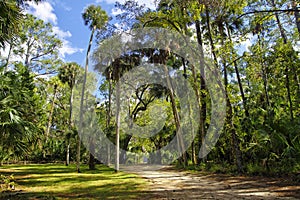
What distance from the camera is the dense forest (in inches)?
341

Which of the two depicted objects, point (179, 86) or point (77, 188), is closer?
point (77, 188)

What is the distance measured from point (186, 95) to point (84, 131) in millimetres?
9898

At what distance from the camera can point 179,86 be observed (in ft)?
73.8

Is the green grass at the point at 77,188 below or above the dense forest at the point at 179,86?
below

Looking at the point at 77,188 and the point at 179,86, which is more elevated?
A: the point at 179,86

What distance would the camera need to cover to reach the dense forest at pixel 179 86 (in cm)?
867

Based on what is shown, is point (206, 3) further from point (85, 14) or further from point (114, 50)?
point (85, 14)

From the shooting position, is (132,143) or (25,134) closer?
(25,134)

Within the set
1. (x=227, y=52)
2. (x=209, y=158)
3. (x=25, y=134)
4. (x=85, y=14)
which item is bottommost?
(x=209, y=158)

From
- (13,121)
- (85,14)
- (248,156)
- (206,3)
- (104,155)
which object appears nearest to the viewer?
(206,3)

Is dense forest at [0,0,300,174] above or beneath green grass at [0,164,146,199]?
above

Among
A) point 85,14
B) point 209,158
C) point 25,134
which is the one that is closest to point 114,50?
point 85,14

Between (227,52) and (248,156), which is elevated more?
(227,52)

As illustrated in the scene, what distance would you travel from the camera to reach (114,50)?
17156mm
